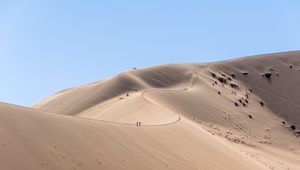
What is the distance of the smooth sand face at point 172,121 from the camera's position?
50.4 ft

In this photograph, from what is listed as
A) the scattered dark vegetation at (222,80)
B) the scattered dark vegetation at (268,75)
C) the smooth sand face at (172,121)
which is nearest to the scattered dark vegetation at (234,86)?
the smooth sand face at (172,121)

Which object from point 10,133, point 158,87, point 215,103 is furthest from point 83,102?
point 10,133

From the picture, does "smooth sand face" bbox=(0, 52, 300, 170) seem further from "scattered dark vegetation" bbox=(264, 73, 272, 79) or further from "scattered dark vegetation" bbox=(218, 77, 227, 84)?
"scattered dark vegetation" bbox=(218, 77, 227, 84)

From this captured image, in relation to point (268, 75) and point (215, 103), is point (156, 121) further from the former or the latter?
point (268, 75)

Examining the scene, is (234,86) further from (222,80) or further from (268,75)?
(268,75)

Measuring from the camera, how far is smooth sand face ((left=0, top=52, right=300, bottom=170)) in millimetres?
15352

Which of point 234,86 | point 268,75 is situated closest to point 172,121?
point 234,86

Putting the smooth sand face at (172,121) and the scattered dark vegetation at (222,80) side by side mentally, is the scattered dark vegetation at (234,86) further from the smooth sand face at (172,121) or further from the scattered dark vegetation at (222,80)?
the scattered dark vegetation at (222,80)

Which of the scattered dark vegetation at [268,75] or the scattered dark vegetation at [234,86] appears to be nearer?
the scattered dark vegetation at [234,86]

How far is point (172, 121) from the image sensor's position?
2666 cm

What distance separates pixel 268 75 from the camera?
54.2m

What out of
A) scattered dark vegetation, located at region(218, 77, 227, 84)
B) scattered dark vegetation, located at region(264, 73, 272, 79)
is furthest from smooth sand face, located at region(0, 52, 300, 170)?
scattered dark vegetation, located at region(218, 77, 227, 84)

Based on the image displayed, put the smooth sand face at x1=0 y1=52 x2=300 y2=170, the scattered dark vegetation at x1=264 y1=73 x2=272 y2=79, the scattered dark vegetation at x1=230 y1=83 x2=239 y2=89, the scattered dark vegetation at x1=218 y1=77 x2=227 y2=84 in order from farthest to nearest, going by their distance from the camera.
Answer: the scattered dark vegetation at x1=264 y1=73 x2=272 y2=79, the scattered dark vegetation at x1=218 y1=77 x2=227 y2=84, the scattered dark vegetation at x1=230 y1=83 x2=239 y2=89, the smooth sand face at x1=0 y1=52 x2=300 y2=170

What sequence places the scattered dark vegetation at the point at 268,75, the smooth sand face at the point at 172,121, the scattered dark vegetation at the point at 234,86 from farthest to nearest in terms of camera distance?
the scattered dark vegetation at the point at 268,75, the scattered dark vegetation at the point at 234,86, the smooth sand face at the point at 172,121
